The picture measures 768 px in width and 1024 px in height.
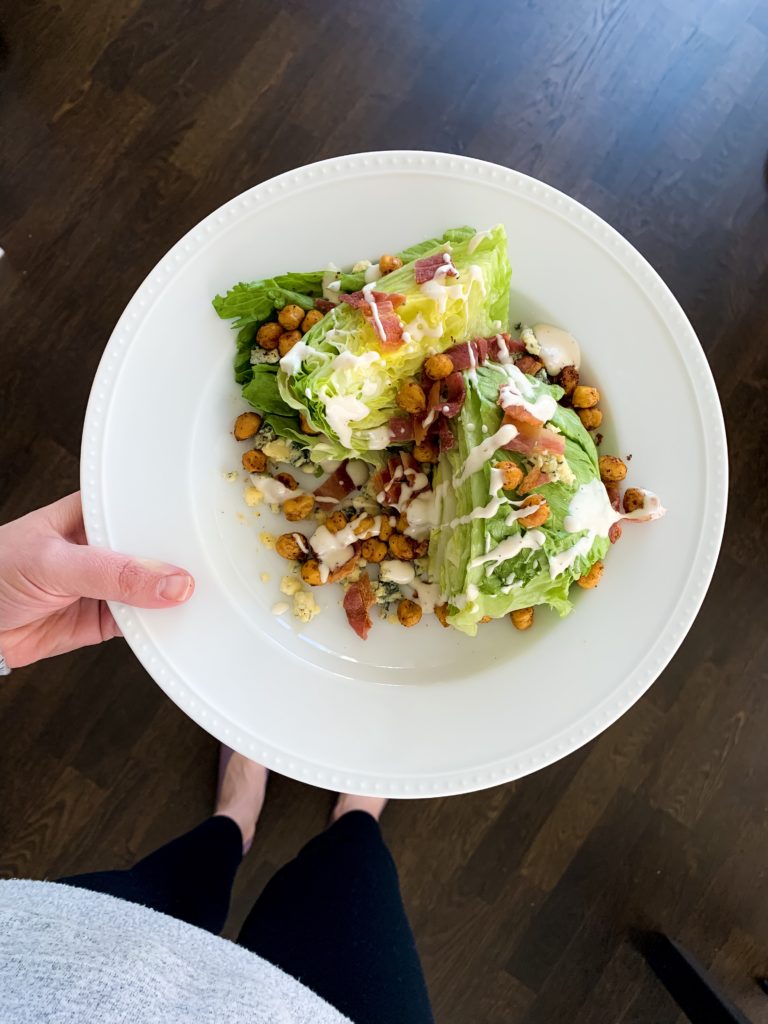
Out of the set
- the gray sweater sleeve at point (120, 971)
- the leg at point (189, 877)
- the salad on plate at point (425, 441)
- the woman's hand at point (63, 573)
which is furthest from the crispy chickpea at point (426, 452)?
the leg at point (189, 877)

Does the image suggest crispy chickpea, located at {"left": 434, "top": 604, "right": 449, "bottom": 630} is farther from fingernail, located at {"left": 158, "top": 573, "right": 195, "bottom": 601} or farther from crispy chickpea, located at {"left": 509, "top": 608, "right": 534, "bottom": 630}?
fingernail, located at {"left": 158, "top": 573, "right": 195, "bottom": 601}

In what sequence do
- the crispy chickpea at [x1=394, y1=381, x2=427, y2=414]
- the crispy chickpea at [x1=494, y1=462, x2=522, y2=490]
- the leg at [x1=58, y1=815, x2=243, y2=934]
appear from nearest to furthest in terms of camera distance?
the crispy chickpea at [x1=494, y1=462, x2=522, y2=490]
the crispy chickpea at [x1=394, y1=381, x2=427, y2=414]
the leg at [x1=58, y1=815, x2=243, y2=934]

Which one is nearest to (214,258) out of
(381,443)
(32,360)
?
(381,443)

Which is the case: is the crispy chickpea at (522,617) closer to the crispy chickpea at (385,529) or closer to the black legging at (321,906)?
the crispy chickpea at (385,529)

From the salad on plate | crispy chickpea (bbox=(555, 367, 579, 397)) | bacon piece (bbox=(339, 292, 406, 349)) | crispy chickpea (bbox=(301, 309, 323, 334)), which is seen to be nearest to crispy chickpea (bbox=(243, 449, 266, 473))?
the salad on plate

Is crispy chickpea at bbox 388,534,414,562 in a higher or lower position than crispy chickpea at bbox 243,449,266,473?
higher

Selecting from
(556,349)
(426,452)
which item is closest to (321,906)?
(426,452)
